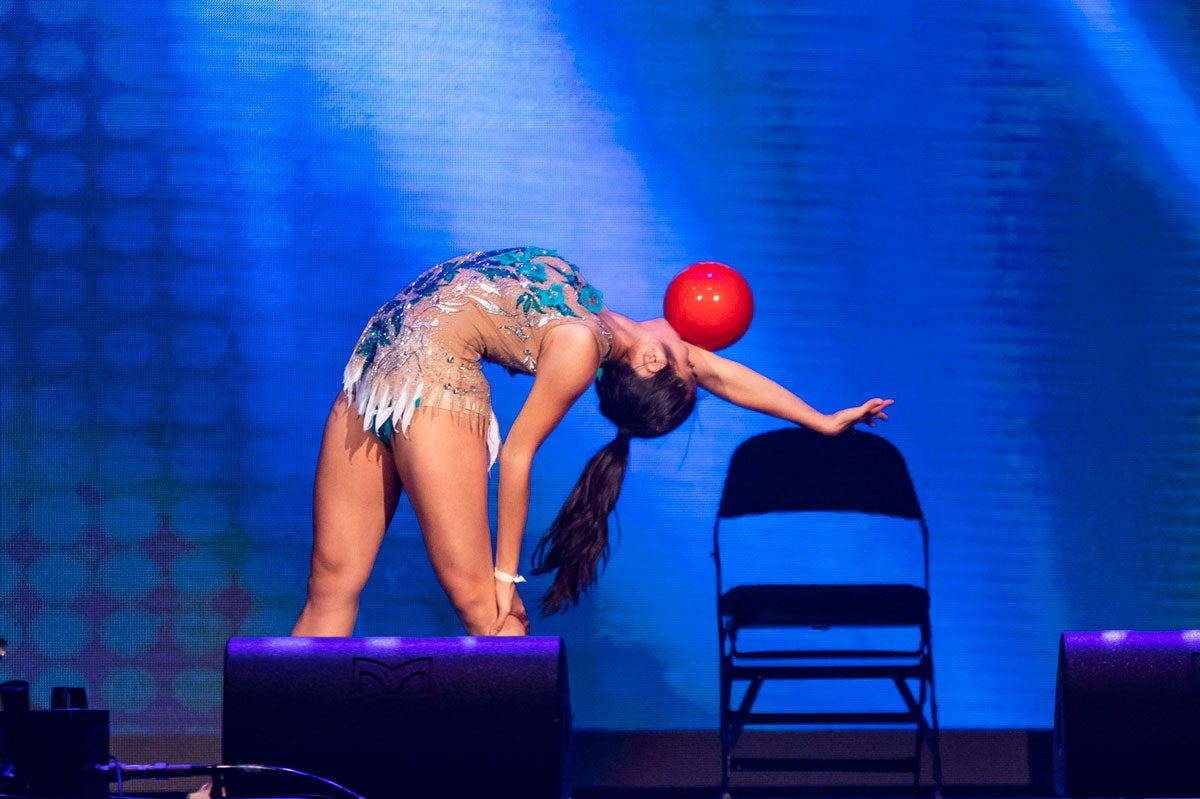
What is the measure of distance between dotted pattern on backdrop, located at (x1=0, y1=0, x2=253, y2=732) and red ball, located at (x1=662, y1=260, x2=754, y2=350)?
149 cm

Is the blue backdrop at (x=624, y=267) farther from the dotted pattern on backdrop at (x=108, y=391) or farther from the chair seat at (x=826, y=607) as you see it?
the chair seat at (x=826, y=607)

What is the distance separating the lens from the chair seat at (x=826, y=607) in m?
3.40

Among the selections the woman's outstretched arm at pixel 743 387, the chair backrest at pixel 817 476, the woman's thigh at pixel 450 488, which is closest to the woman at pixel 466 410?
the woman's thigh at pixel 450 488

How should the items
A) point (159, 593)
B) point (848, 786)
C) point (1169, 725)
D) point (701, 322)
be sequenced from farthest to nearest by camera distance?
point (159, 593)
point (848, 786)
point (701, 322)
point (1169, 725)

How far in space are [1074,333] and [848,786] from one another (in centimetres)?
145

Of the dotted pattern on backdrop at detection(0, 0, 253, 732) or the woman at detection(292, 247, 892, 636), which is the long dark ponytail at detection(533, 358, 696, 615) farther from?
the dotted pattern on backdrop at detection(0, 0, 253, 732)

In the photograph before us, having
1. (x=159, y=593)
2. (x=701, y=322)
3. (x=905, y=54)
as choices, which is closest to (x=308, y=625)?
(x=701, y=322)

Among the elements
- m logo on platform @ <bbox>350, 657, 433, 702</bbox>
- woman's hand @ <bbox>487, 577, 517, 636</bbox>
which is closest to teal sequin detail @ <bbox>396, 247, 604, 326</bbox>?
woman's hand @ <bbox>487, 577, 517, 636</bbox>

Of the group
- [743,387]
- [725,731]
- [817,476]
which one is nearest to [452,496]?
[743,387]

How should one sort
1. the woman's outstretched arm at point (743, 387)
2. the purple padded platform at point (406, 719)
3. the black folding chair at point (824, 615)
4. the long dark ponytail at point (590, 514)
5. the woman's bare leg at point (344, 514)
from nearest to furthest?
the purple padded platform at point (406, 719) < the woman's bare leg at point (344, 514) < the long dark ponytail at point (590, 514) < the woman's outstretched arm at point (743, 387) < the black folding chair at point (824, 615)

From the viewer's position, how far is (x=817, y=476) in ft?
12.7

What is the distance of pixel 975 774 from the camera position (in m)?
3.79

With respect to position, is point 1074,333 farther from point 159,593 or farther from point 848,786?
Result: point 159,593

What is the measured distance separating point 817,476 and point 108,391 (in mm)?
2099
